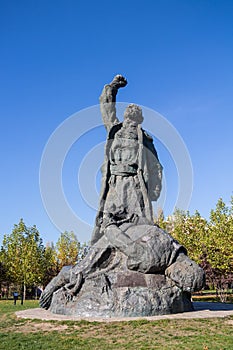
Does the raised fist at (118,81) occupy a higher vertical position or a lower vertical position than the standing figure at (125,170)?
higher

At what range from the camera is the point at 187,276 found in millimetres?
10742

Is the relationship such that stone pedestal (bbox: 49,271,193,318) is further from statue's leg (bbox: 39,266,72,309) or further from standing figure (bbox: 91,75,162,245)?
A: standing figure (bbox: 91,75,162,245)

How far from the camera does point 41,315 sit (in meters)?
10.8

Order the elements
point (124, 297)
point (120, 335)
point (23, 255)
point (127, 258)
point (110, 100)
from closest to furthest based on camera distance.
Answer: point (120, 335) < point (124, 297) < point (127, 258) < point (110, 100) < point (23, 255)

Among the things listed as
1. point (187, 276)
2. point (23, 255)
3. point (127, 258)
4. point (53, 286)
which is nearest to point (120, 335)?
point (187, 276)

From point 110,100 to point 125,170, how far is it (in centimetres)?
312

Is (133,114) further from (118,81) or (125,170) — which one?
(125,170)

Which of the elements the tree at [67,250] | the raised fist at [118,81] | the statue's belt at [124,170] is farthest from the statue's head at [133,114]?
the tree at [67,250]

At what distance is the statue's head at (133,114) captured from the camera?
14711 mm

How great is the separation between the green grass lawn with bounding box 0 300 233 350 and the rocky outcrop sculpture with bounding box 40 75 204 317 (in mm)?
1284

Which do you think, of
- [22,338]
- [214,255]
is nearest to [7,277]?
[214,255]

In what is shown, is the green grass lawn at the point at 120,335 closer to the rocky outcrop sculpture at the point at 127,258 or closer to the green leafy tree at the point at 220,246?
the rocky outcrop sculpture at the point at 127,258

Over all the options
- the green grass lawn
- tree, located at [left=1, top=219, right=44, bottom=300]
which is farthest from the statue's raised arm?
tree, located at [left=1, top=219, right=44, bottom=300]

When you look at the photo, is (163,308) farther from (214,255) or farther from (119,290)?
(214,255)
